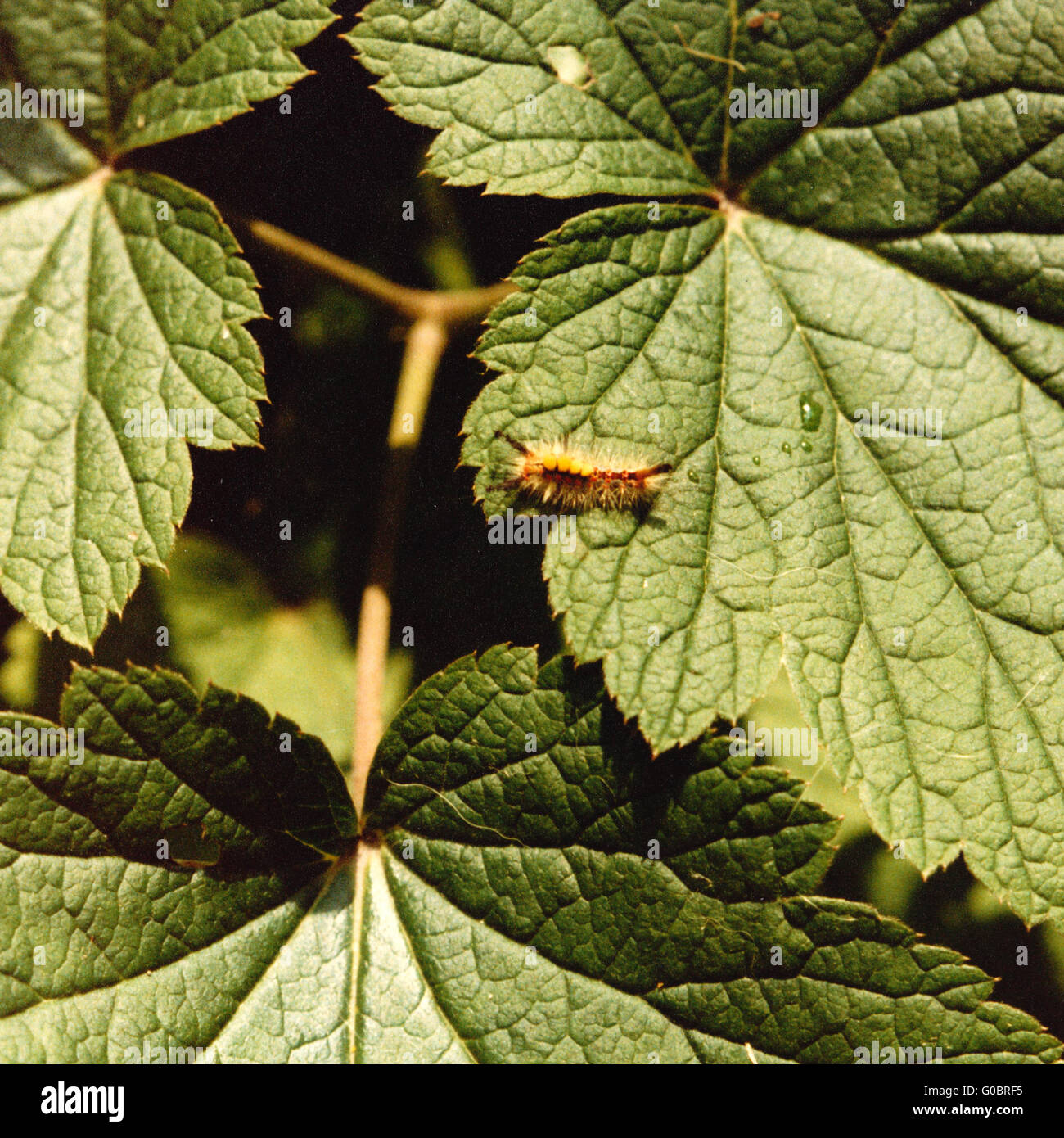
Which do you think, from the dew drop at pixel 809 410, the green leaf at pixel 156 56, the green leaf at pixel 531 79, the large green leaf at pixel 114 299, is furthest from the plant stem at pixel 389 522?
the dew drop at pixel 809 410

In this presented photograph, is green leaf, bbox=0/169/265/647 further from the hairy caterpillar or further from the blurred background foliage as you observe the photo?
the hairy caterpillar

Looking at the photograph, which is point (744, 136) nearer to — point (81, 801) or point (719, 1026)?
point (719, 1026)

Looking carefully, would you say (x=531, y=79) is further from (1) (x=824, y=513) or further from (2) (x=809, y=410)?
(1) (x=824, y=513)

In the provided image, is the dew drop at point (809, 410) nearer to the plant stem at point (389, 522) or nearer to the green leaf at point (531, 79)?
the green leaf at point (531, 79)

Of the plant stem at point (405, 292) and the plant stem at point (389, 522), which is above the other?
the plant stem at point (405, 292)

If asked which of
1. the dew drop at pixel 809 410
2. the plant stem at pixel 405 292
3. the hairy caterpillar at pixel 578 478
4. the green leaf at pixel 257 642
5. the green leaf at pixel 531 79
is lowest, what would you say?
the green leaf at pixel 257 642
